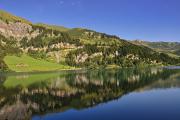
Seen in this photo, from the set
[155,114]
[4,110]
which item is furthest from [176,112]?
[4,110]

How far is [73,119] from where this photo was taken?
196ft

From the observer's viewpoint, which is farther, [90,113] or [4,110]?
[4,110]

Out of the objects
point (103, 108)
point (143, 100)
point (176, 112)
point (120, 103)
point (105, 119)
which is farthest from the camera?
point (143, 100)

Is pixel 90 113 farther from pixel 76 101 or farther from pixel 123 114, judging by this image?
pixel 76 101

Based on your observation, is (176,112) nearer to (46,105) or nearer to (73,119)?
(73,119)

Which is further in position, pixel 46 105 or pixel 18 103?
pixel 18 103

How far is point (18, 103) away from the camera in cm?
8481

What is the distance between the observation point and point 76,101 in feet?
282

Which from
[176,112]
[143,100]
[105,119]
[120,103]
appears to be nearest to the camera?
[105,119]

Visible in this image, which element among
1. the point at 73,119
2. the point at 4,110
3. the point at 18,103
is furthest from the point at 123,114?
the point at 18,103

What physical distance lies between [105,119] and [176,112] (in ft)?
49.6

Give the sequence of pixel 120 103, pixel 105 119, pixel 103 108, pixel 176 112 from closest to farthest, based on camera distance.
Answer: pixel 105 119, pixel 176 112, pixel 103 108, pixel 120 103

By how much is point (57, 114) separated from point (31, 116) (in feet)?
17.6

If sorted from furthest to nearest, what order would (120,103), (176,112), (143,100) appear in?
(143,100) < (120,103) < (176,112)
